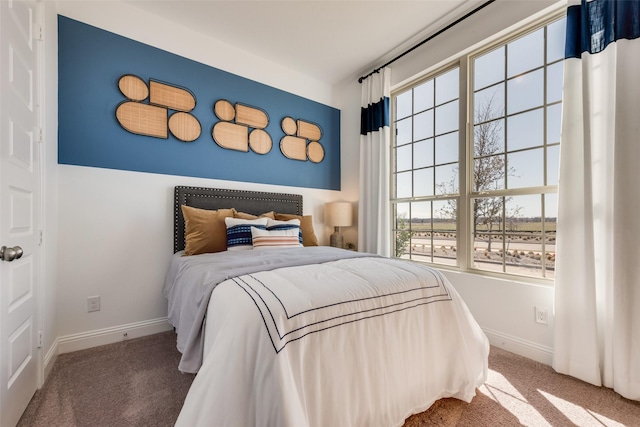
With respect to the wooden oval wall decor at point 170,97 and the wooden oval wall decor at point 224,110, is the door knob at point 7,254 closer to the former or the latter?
the wooden oval wall decor at point 170,97

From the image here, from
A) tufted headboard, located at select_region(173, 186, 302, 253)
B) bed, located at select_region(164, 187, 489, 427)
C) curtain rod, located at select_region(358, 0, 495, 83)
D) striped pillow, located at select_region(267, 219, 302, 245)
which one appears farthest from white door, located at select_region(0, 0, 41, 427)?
curtain rod, located at select_region(358, 0, 495, 83)

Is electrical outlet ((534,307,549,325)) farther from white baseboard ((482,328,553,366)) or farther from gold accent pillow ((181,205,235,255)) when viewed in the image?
gold accent pillow ((181,205,235,255))

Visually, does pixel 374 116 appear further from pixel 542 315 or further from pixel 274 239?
pixel 542 315

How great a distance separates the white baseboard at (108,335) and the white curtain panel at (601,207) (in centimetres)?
309

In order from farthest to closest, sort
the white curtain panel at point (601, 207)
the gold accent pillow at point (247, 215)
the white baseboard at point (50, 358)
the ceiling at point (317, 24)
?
→ the gold accent pillow at point (247, 215)
the ceiling at point (317, 24)
the white baseboard at point (50, 358)
the white curtain panel at point (601, 207)

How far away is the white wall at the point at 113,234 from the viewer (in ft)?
6.60

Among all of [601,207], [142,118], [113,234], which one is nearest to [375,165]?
[601,207]

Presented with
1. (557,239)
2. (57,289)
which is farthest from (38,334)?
(557,239)

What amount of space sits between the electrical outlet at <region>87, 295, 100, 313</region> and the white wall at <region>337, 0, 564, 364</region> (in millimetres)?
3036

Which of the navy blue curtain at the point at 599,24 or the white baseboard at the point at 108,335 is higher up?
the navy blue curtain at the point at 599,24

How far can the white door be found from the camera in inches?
44.4

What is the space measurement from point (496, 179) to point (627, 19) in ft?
3.84

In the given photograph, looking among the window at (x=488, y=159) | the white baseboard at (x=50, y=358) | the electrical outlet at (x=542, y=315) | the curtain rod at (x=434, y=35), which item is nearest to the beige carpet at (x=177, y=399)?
the white baseboard at (x=50, y=358)

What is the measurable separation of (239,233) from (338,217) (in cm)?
139
